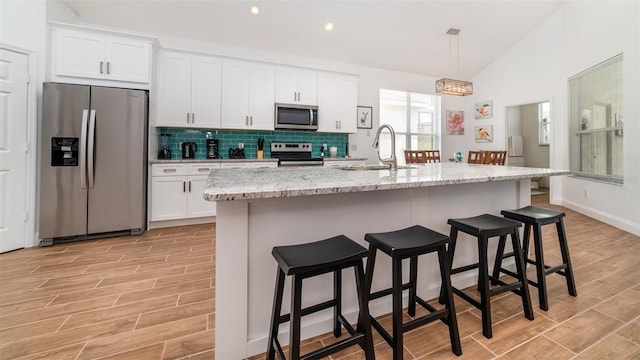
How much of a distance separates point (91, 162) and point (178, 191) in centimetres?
96

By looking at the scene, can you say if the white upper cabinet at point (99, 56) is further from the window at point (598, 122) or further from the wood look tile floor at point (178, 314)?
the window at point (598, 122)

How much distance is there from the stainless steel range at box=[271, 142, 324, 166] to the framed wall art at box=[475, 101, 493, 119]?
4.19 metres

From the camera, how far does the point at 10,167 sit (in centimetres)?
272

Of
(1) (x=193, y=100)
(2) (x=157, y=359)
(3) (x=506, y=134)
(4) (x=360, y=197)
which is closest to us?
(2) (x=157, y=359)

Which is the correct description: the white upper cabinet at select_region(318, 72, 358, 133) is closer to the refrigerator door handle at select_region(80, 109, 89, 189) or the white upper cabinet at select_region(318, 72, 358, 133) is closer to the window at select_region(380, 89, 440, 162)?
the window at select_region(380, 89, 440, 162)

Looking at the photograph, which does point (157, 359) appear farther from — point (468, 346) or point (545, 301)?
point (545, 301)

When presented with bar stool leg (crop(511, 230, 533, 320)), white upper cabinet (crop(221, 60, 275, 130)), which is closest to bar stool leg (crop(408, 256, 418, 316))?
bar stool leg (crop(511, 230, 533, 320))

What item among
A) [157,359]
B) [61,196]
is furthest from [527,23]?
[61,196]

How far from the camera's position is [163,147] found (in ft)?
13.2

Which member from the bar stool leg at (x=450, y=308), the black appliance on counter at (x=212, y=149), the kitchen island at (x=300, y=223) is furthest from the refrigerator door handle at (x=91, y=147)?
the bar stool leg at (x=450, y=308)

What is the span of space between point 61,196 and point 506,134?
24.3 ft

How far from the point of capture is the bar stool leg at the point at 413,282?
1.57 metres

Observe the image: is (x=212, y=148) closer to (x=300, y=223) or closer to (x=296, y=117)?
(x=296, y=117)

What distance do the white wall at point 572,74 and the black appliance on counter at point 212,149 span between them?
18.0ft
